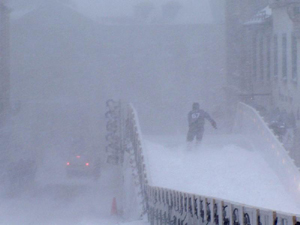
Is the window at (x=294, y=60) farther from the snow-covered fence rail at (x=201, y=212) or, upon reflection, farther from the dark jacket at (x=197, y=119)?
the snow-covered fence rail at (x=201, y=212)

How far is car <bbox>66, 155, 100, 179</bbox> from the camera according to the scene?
22.2m

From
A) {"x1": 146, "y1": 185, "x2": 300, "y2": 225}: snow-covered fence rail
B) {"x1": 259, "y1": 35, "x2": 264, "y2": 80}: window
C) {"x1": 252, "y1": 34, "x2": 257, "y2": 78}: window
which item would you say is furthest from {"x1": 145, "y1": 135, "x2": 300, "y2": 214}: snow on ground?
{"x1": 252, "y1": 34, "x2": 257, "y2": 78}: window

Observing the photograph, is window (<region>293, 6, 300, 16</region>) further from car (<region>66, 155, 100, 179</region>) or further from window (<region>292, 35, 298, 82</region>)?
car (<region>66, 155, 100, 179</region>)

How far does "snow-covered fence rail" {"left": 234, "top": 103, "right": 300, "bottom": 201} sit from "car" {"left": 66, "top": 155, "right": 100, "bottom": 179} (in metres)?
9.06

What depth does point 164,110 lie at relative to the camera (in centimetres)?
3622

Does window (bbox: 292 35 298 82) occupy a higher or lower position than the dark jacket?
higher

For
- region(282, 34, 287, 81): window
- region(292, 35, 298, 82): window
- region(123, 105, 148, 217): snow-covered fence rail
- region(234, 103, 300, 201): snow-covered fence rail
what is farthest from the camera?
region(282, 34, 287, 81): window

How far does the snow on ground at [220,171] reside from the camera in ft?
28.5

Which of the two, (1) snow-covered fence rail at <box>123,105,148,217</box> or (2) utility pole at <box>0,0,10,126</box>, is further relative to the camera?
(2) utility pole at <box>0,0,10,126</box>

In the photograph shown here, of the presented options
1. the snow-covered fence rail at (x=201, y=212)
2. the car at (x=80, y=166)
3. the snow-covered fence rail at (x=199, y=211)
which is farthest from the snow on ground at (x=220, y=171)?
the car at (x=80, y=166)

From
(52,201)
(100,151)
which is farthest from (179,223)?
(100,151)

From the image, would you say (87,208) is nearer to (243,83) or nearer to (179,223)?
(179,223)

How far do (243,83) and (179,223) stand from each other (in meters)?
20.5

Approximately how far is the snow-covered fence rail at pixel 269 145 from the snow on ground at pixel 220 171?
0.13m
